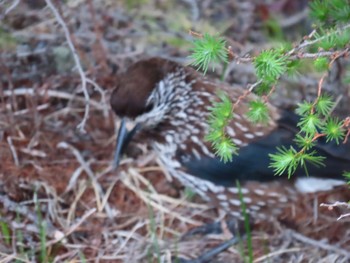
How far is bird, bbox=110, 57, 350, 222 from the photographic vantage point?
3.75m

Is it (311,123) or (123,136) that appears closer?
(311,123)

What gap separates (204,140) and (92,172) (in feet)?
2.68

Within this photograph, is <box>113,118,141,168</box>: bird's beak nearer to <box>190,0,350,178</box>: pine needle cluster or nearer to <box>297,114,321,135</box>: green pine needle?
<box>190,0,350,178</box>: pine needle cluster

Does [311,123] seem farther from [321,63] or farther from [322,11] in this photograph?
[322,11]

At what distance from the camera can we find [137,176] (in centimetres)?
435

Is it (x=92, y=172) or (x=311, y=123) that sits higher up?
(x=311, y=123)

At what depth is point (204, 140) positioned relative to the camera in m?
3.76

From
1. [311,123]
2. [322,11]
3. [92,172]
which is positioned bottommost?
[92,172]

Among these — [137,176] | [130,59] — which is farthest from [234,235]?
[130,59]

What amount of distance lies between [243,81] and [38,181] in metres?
1.50

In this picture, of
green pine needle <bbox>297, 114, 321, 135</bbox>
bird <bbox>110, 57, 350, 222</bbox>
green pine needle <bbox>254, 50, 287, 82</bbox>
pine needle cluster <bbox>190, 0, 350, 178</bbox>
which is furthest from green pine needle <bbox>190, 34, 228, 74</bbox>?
bird <bbox>110, 57, 350, 222</bbox>

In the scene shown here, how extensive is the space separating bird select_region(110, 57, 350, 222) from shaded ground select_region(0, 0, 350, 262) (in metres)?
0.25

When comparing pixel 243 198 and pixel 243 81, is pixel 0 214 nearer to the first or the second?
pixel 243 198

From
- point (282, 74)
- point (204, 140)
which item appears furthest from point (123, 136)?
point (282, 74)
